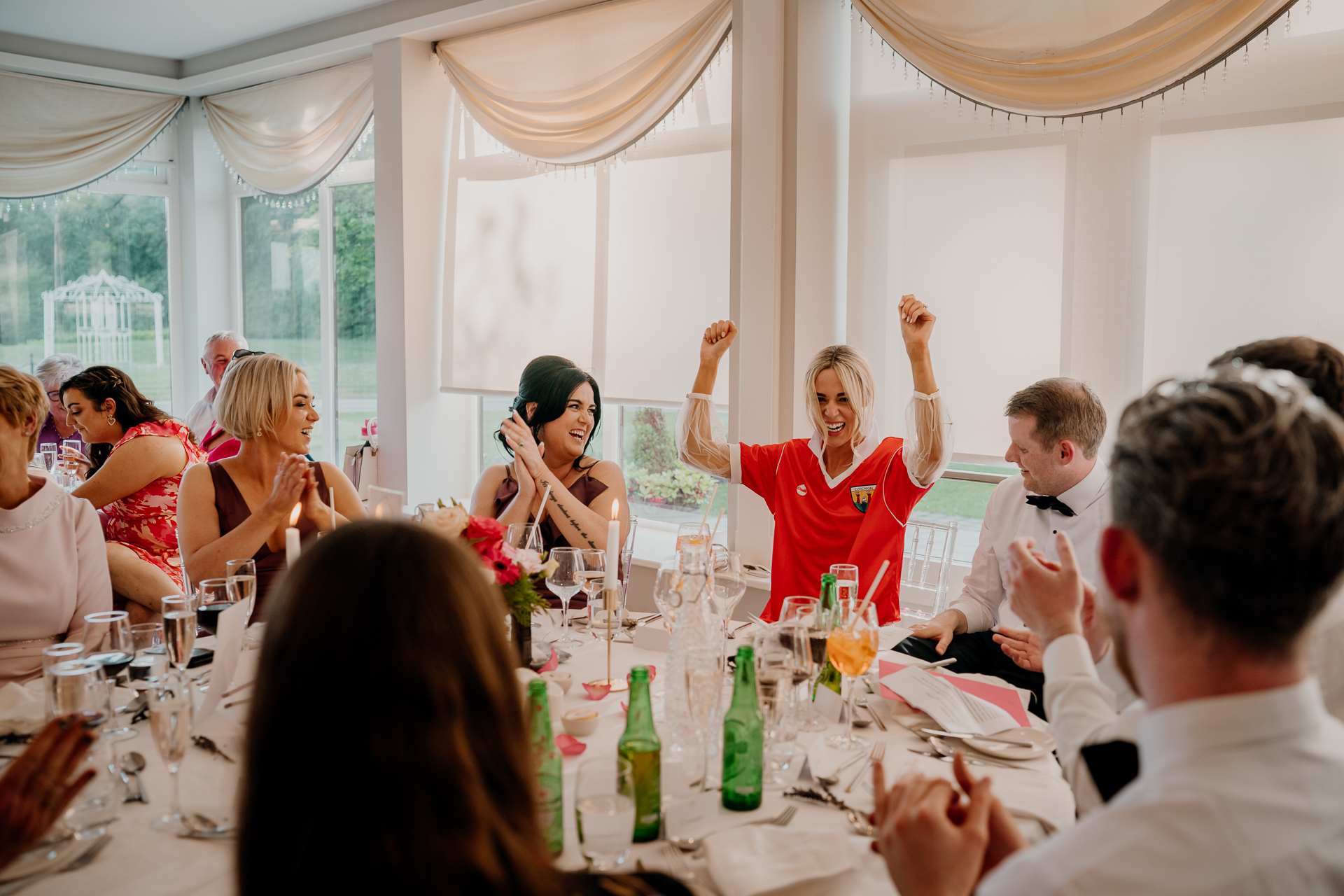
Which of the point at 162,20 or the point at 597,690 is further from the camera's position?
the point at 162,20

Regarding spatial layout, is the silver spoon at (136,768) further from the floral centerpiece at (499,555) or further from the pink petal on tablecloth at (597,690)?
the pink petal on tablecloth at (597,690)

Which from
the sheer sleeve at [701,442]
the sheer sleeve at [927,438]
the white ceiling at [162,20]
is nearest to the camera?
the sheer sleeve at [927,438]

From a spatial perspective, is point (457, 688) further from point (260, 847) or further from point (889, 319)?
point (889, 319)

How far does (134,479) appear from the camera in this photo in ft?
10.8

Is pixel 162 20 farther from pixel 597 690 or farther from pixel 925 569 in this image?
pixel 597 690

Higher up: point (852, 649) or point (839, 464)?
point (839, 464)

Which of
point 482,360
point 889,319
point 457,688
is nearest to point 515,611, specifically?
point 457,688

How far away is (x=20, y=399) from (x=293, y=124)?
3.83 m

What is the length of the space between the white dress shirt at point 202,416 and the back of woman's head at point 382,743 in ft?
16.7

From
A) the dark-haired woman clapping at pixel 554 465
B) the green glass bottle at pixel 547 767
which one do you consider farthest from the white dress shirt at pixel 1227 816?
the dark-haired woman clapping at pixel 554 465

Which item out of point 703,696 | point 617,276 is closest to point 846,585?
point 703,696

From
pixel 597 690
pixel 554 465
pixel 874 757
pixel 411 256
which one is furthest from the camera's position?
pixel 411 256

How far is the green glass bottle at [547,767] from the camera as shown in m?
1.14

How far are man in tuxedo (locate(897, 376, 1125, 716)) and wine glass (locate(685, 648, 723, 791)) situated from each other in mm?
1019
